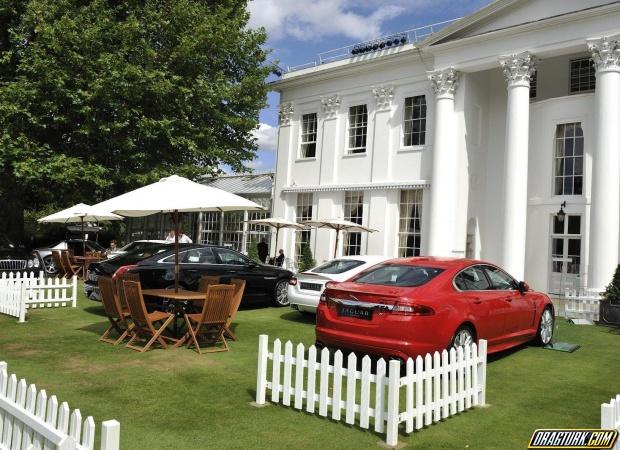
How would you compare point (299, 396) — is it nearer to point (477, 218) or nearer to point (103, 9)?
point (477, 218)

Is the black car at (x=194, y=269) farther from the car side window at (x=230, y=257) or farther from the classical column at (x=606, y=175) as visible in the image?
the classical column at (x=606, y=175)

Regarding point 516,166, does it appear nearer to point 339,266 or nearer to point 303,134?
point 339,266

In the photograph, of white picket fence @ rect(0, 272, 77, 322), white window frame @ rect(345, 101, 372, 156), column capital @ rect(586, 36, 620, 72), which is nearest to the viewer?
white picket fence @ rect(0, 272, 77, 322)

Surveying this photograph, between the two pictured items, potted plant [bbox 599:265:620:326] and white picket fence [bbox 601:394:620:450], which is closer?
white picket fence [bbox 601:394:620:450]

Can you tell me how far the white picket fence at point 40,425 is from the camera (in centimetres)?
296

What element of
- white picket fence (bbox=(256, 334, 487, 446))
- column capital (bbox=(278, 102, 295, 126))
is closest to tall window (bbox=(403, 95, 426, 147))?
column capital (bbox=(278, 102, 295, 126))

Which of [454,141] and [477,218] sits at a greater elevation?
[454,141]

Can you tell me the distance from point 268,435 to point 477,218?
1707 cm

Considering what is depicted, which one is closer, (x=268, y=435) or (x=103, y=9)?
(x=268, y=435)

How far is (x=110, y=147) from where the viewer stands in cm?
2056

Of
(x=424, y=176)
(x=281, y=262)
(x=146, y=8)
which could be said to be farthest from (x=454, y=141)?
(x=146, y=8)

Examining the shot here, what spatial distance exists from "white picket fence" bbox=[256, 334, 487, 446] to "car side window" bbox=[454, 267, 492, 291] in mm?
1621

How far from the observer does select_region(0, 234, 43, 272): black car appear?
14.3 meters

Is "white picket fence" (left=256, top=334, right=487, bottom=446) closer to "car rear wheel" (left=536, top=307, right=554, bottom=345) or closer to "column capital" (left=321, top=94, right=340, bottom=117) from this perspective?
"car rear wheel" (left=536, top=307, right=554, bottom=345)
